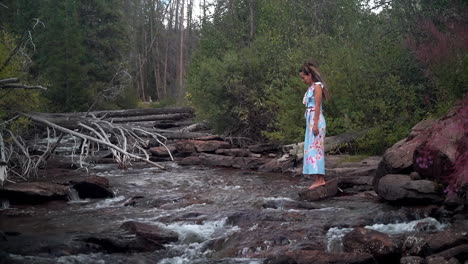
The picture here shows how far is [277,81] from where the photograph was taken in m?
18.2

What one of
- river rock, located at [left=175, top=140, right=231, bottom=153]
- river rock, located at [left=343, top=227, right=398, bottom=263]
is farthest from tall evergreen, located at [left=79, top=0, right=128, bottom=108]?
river rock, located at [left=343, top=227, right=398, bottom=263]

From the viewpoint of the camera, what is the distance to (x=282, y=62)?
61.7ft

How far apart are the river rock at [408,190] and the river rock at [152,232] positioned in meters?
3.54

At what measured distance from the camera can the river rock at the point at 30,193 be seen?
10.9 m

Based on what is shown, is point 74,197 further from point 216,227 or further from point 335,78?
point 335,78

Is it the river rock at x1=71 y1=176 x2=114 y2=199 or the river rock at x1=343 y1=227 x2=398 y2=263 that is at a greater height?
the river rock at x1=343 y1=227 x2=398 y2=263

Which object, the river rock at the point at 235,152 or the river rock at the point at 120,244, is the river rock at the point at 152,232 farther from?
the river rock at the point at 235,152

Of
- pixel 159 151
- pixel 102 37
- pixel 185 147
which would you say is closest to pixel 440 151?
pixel 159 151

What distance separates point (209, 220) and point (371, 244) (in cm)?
297

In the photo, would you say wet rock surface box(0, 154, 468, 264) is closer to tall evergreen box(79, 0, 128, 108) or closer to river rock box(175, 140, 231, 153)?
river rock box(175, 140, 231, 153)

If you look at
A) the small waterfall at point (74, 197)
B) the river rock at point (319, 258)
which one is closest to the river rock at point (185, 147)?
the small waterfall at point (74, 197)

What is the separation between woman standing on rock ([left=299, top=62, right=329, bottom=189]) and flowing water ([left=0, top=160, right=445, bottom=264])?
0.69 m

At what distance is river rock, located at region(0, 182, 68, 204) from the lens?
10945 millimetres

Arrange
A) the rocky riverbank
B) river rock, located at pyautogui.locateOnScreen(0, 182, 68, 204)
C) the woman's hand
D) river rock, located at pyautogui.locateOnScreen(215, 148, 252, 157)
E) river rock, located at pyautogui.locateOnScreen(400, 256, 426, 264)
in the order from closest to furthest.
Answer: river rock, located at pyautogui.locateOnScreen(400, 256, 426, 264) → the rocky riverbank → the woman's hand → river rock, located at pyautogui.locateOnScreen(0, 182, 68, 204) → river rock, located at pyautogui.locateOnScreen(215, 148, 252, 157)
